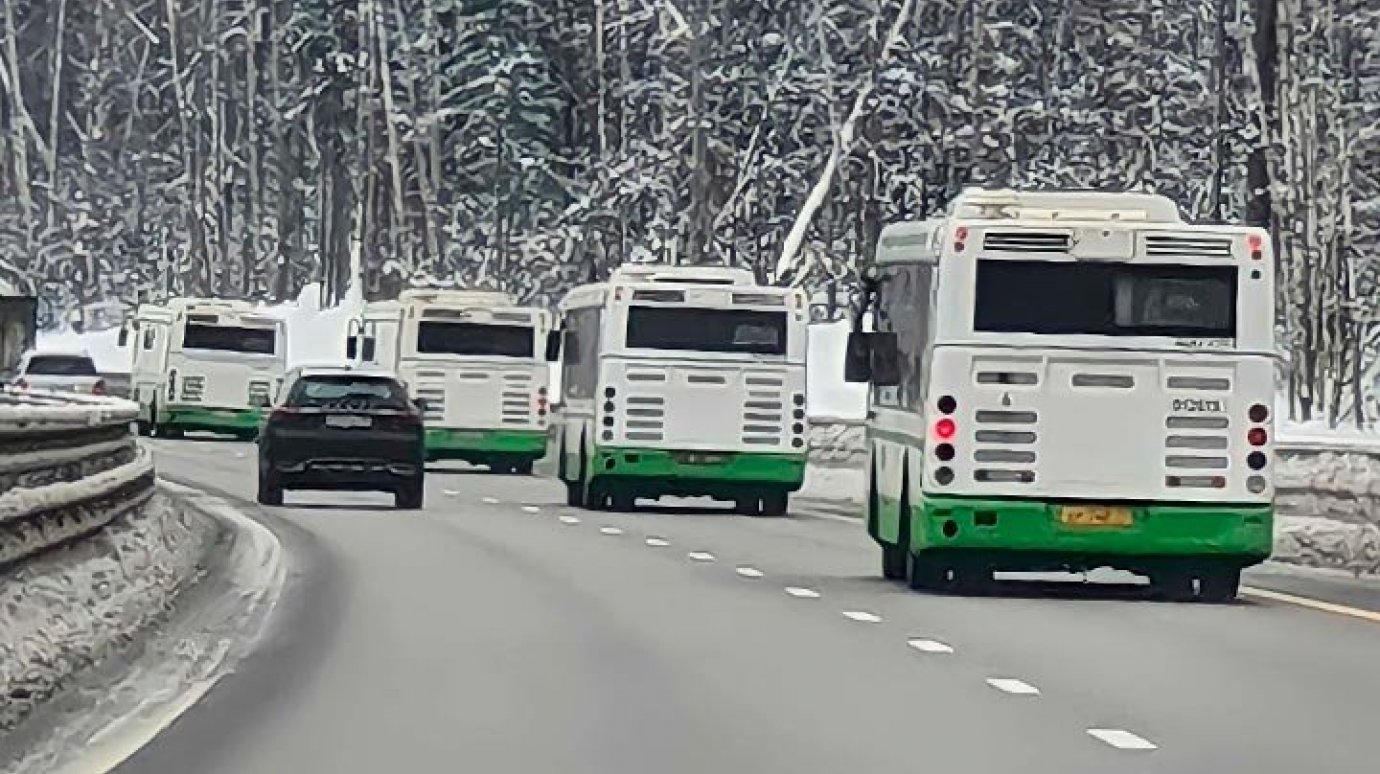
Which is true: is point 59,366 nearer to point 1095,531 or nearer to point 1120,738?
point 1095,531

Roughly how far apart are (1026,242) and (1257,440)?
2092 millimetres

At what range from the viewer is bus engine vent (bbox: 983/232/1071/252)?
23484 millimetres

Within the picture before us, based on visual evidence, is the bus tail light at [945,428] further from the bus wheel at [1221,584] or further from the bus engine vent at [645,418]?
the bus engine vent at [645,418]

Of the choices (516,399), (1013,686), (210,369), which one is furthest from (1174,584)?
(210,369)

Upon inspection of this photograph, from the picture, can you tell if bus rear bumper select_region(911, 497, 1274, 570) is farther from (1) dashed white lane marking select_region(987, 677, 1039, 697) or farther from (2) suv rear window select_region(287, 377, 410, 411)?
(2) suv rear window select_region(287, 377, 410, 411)

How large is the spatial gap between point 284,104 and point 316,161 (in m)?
2.96

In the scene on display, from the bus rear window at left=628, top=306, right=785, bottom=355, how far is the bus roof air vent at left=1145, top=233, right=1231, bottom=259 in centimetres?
1513

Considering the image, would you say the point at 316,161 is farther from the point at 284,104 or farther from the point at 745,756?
the point at 745,756

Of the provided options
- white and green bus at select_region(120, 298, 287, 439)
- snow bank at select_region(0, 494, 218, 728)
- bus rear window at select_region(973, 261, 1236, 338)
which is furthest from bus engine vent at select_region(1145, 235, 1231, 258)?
white and green bus at select_region(120, 298, 287, 439)

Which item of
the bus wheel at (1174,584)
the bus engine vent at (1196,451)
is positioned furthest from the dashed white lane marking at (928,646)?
the bus wheel at (1174,584)

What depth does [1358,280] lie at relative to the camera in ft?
244

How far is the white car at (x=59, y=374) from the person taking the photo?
64.8 m

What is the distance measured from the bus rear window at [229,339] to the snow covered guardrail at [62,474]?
3583 cm

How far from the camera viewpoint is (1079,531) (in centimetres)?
2331
